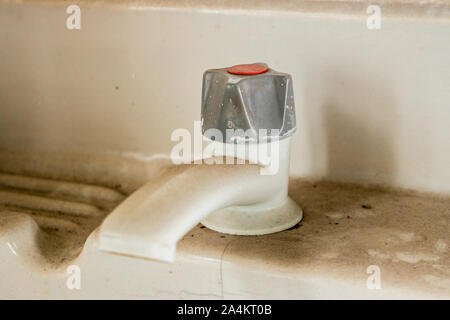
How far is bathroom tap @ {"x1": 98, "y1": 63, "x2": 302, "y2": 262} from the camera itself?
367 millimetres

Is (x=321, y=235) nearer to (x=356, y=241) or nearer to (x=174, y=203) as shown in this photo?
(x=356, y=241)

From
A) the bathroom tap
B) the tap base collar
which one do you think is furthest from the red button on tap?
the tap base collar

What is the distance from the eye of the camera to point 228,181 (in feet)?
1.45

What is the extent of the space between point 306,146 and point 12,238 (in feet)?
0.94

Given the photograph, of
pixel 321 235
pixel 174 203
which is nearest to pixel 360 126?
pixel 321 235

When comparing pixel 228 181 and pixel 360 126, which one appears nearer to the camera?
pixel 228 181

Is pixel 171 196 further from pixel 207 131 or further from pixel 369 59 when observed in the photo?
pixel 369 59

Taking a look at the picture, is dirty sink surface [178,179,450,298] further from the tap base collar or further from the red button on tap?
the red button on tap

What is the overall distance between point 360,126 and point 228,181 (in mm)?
181

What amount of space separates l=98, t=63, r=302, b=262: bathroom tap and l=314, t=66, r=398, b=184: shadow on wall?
8 cm

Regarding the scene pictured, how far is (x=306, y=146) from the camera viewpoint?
0.59 metres

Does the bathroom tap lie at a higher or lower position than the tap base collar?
higher

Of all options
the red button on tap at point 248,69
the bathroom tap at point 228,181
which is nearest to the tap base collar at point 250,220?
the bathroom tap at point 228,181
